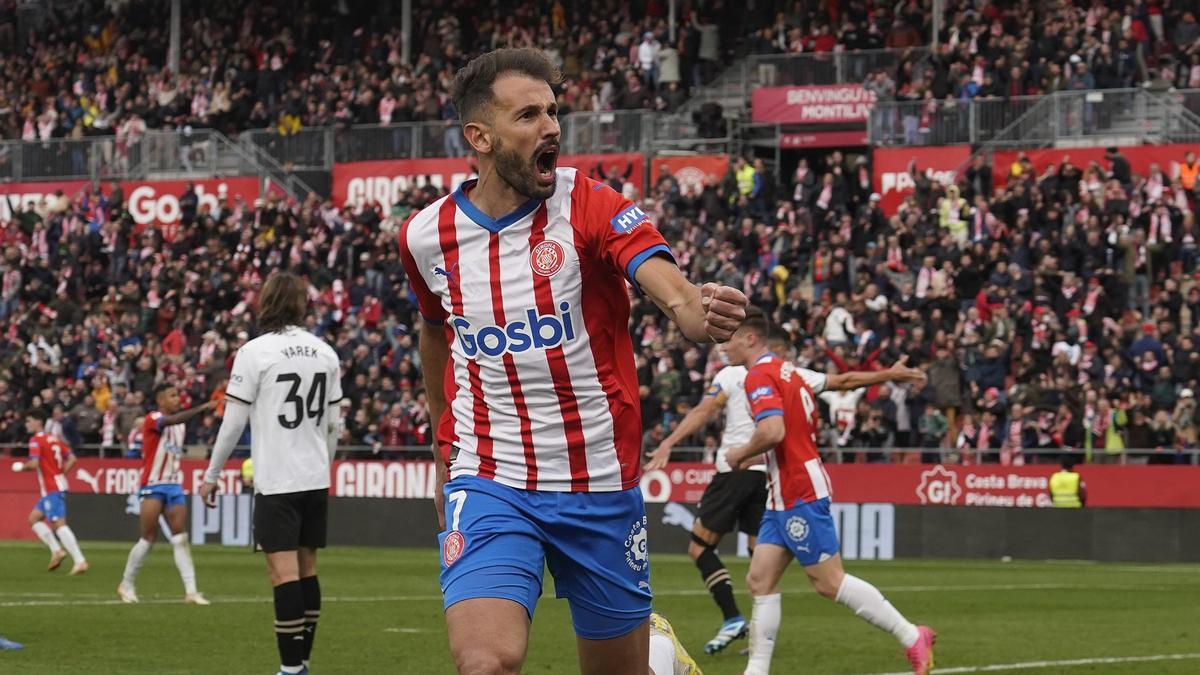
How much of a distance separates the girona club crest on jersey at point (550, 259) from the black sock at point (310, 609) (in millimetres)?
5374

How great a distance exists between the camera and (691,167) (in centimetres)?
4003

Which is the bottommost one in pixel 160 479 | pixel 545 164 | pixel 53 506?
pixel 53 506

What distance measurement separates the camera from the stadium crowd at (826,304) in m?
29.3

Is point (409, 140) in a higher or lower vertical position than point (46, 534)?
higher

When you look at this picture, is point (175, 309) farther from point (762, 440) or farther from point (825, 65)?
point (762, 440)

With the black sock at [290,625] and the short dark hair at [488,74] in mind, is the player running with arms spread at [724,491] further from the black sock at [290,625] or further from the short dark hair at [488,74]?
the short dark hair at [488,74]

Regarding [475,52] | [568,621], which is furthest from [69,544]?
[475,52]

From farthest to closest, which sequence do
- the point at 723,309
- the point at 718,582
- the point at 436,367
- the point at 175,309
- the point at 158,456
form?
the point at 175,309 → the point at 158,456 → the point at 718,582 → the point at 436,367 → the point at 723,309

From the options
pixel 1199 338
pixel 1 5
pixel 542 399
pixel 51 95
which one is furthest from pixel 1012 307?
pixel 1 5

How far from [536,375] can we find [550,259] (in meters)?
0.37

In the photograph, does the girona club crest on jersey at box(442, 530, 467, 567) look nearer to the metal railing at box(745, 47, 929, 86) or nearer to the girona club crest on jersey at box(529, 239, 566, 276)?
the girona club crest on jersey at box(529, 239, 566, 276)

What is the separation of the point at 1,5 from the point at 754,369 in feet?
151

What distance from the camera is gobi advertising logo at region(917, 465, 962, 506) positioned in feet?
94.9

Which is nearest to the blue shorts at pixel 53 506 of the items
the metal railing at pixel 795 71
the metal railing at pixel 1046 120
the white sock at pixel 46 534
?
the white sock at pixel 46 534
